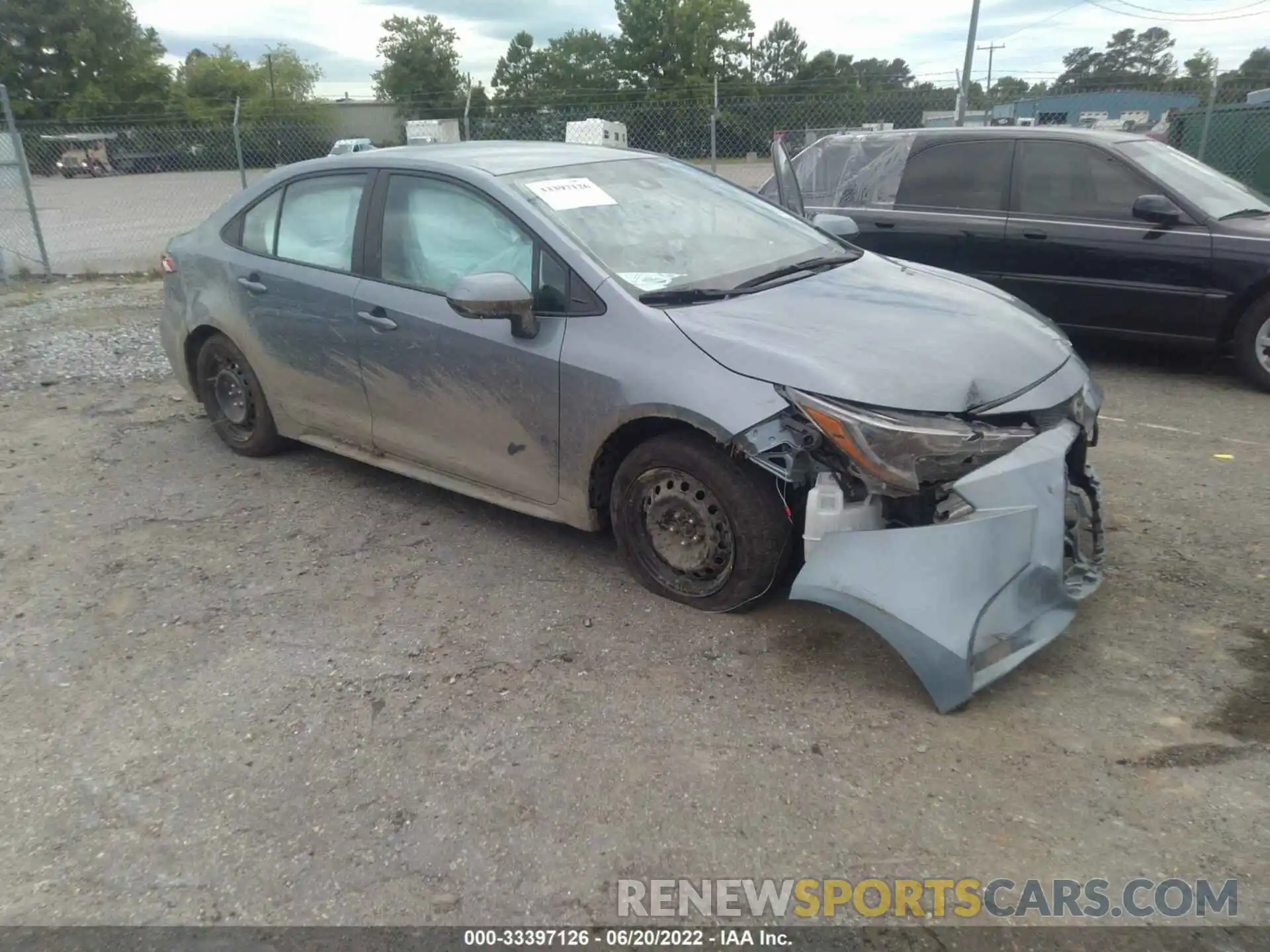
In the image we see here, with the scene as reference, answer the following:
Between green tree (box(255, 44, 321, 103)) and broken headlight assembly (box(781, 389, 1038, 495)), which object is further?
green tree (box(255, 44, 321, 103))

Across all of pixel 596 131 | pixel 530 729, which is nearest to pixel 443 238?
pixel 530 729

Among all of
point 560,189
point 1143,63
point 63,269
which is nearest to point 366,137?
point 63,269

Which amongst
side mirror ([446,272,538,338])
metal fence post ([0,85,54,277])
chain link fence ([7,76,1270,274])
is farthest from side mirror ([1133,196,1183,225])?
metal fence post ([0,85,54,277])

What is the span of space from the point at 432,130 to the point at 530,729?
14657 mm

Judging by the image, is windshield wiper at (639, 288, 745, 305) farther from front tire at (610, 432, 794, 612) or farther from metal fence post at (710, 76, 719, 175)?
metal fence post at (710, 76, 719, 175)

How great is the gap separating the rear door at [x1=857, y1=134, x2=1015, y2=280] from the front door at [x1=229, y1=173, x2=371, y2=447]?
4461mm

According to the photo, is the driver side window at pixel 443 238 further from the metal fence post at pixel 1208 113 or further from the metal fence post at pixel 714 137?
the metal fence post at pixel 1208 113

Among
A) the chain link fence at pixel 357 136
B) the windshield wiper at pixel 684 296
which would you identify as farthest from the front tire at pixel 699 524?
the chain link fence at pixel 357 136

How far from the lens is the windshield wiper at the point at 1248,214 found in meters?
6.34

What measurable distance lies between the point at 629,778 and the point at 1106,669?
1629 mm

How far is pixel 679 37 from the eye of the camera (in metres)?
61.2

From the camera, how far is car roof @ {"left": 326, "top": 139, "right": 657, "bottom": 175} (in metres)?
4.18

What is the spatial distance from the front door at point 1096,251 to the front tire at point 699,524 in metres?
4.46

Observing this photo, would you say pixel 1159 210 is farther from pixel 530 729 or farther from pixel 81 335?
pixel 81 335
